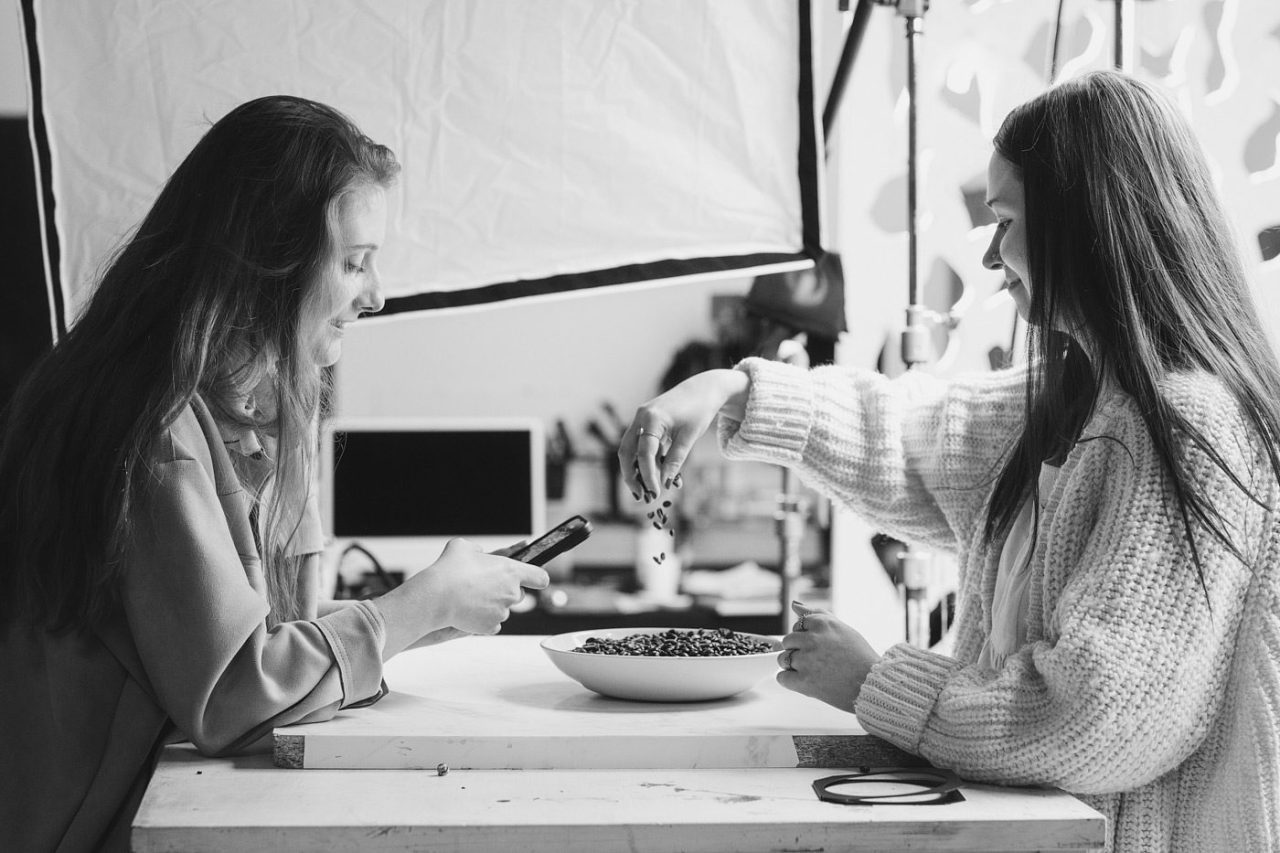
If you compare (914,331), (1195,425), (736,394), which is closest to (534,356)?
(914,331)

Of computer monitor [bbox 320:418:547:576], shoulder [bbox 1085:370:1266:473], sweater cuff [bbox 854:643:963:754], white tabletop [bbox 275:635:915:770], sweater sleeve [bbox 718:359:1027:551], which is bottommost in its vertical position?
computer monitor [bbox 320:418:547:576]

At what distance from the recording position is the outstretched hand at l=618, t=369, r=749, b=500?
1164mm

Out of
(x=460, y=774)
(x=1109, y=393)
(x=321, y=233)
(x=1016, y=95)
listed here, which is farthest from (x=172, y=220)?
(x=1016, y=95)

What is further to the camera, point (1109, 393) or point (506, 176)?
point (506, 176)

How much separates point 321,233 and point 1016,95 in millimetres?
1987

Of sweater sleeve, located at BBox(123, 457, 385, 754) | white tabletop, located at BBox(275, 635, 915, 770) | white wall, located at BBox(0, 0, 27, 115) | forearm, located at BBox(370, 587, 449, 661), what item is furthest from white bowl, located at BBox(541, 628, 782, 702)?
white wall, located at BBox(0, 0, 27, 115)

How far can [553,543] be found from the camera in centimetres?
117

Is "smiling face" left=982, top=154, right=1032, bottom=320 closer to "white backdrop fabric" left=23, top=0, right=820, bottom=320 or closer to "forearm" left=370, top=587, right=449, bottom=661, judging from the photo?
"white backdrop fabric" left=23, top=0, right=820, bottom=320

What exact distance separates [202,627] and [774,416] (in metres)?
0.61

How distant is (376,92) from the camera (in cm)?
143

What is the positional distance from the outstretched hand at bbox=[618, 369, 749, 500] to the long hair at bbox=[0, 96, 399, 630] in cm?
32

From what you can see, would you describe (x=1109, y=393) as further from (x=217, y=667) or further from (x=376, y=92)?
(x=376, y=92)

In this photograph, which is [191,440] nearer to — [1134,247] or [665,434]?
[665,434]

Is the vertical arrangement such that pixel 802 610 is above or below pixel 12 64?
below
